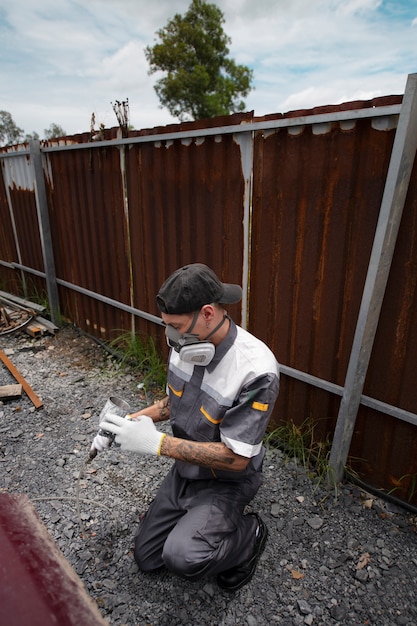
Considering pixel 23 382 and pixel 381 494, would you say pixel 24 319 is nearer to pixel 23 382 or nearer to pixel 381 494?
pixel 23 382

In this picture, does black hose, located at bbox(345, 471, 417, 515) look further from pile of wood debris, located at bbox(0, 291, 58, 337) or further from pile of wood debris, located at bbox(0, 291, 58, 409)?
pile of wood debris, located at bbox(0, 291, 58, 337)

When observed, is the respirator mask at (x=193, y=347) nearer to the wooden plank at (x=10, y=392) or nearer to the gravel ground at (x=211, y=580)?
the gravel ground at (x=211, y=580)

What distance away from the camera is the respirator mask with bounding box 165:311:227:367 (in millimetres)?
1812

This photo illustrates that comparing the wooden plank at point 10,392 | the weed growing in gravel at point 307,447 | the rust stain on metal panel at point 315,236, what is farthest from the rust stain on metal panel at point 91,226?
the weed growing in gravel at point 307,447

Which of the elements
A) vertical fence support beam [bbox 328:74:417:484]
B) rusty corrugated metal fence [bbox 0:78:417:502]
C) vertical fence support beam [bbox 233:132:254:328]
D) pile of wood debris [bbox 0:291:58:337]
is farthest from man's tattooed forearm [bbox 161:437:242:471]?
pile of wood debris [bbox 0:291:58:337]

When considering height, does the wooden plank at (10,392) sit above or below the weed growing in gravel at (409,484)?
below

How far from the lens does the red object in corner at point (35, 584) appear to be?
0.90 metres

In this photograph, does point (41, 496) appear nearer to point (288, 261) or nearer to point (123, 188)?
point (288, 261)

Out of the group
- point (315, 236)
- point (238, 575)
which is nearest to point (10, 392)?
point (238, 575)

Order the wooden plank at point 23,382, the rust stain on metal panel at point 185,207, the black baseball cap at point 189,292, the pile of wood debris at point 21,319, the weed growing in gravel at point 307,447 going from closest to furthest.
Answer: the black baseball cap at point 189,292 → the weed growing in gravel at point 307,447 → the rust stain on metal panel at point 185,207 → the wooden plank at point 23,382 → the pile of wood debris at point 21,319

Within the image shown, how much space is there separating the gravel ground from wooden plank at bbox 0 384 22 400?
0.24 metres

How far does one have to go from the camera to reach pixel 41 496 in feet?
8.42

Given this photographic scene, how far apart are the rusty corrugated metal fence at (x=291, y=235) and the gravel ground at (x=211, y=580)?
0.40 meters

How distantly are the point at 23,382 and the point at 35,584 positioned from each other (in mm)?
3244
